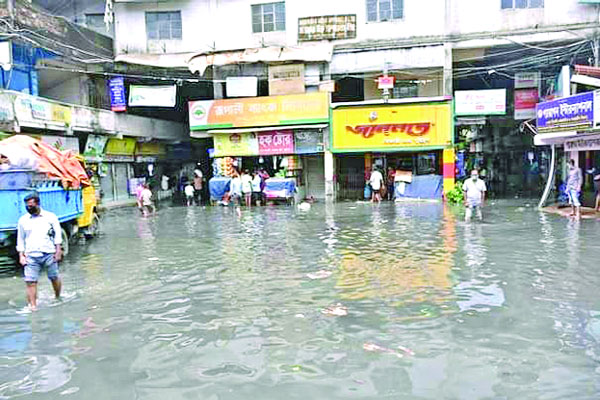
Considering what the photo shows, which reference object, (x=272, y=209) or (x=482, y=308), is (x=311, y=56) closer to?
(x=272, y=209)

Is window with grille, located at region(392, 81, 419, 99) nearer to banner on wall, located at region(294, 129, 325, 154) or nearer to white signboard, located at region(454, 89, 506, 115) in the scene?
white signboard, located at region(454, 89, 506, 115)

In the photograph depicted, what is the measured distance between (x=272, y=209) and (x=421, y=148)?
7.44 m

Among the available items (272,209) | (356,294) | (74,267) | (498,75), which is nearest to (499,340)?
(356,294)

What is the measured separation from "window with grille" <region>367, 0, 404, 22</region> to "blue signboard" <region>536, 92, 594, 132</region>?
342 inches

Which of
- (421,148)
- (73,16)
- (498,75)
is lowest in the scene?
(421,148)

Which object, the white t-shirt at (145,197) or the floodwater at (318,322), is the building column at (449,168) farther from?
the white t-shirt at (145,197)

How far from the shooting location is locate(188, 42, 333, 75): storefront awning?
25562mm

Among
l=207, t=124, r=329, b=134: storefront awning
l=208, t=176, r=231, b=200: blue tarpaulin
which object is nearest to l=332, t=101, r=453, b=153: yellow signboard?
l=207, t=124, r=329, b=134: storefront awning

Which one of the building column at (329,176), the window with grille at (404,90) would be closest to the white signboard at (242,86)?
the building column at (329,176)

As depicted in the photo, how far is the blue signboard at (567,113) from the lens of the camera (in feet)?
54.5

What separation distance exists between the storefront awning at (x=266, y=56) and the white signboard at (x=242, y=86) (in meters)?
0.79

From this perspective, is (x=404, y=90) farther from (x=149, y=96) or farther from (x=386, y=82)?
(x=149, y=96)

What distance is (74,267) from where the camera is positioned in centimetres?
1127

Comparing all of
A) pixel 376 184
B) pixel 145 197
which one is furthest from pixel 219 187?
pixel 376 184
